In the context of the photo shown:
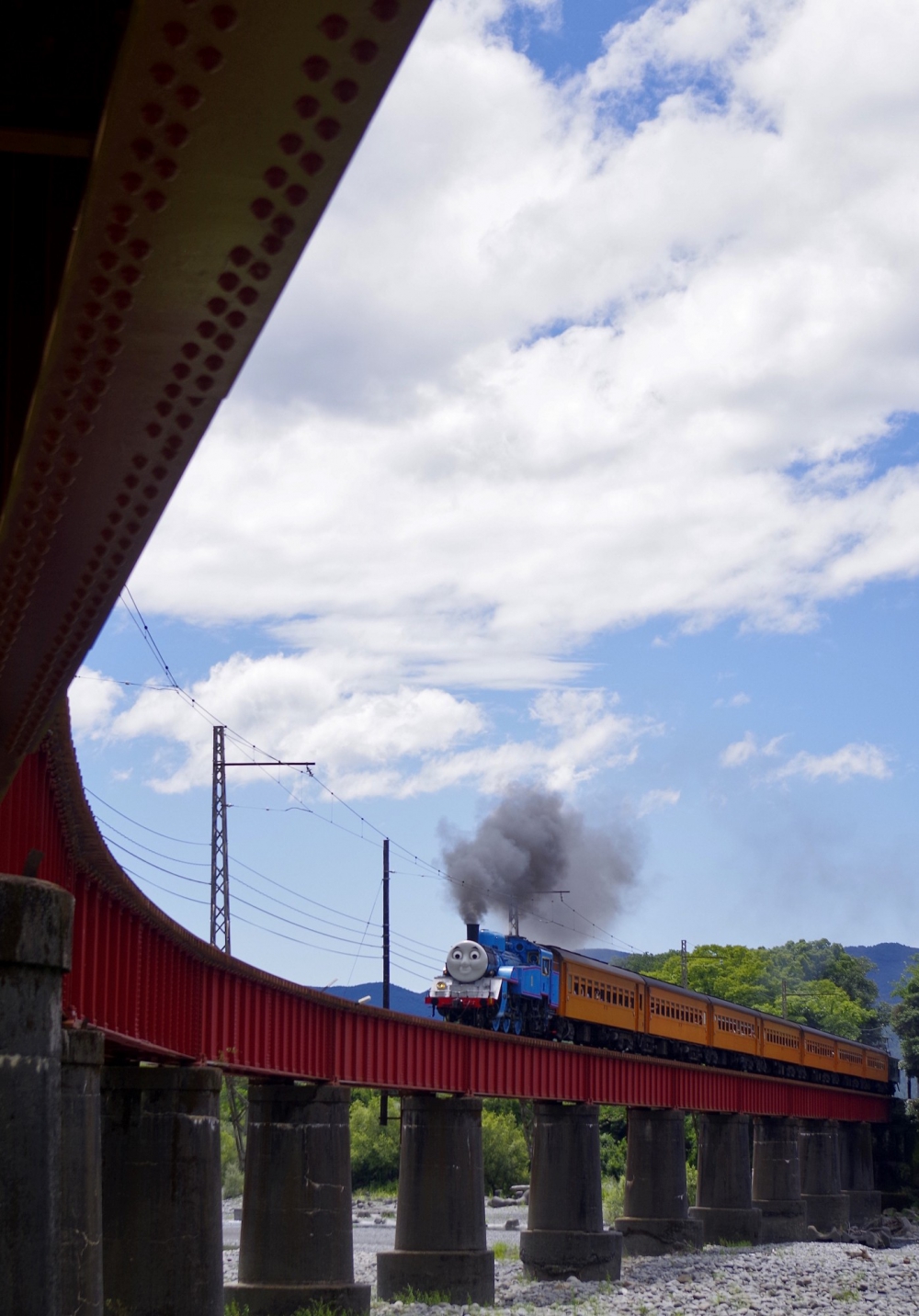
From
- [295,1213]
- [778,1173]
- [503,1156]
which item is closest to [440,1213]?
[295,1213]

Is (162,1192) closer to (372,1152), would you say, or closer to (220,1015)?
(220,1015)

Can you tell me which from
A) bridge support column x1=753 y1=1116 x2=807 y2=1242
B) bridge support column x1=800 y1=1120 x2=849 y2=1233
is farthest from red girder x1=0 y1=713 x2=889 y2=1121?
bridge support column x1=800 y1=1120 x2=849 y2=1233

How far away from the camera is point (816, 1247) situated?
4584 centimetres

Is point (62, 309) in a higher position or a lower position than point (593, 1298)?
higher

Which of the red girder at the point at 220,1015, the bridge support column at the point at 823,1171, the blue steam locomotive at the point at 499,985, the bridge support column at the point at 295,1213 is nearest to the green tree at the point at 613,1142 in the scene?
the bridge support column at the point at 823,1171

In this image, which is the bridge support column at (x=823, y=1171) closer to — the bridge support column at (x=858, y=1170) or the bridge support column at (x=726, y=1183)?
the bridge support column at (x=858, y=1170)

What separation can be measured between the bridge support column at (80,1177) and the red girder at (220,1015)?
161 cm

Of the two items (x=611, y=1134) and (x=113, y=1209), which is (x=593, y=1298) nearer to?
(x=113, y=1209)

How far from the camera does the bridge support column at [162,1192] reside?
17.7m

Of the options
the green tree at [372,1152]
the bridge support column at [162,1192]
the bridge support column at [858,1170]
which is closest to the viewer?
the bridge support column at [162,1192]

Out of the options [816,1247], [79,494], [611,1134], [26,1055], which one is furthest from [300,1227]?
[611,1134]

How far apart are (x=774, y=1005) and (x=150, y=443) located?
4385 inches

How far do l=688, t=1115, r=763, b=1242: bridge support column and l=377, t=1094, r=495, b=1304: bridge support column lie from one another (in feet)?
60.9

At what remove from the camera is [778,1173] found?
52375mm
